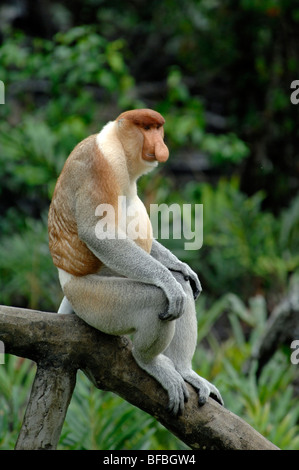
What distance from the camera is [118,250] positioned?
2143 mm

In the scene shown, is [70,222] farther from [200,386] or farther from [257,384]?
[257,384]

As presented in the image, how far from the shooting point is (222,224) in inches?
239

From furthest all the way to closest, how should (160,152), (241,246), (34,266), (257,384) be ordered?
1. (241,246)
2. (34,266)
3. (257,384)
4. (160,152)

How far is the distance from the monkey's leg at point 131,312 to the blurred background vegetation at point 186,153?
3.29 ft

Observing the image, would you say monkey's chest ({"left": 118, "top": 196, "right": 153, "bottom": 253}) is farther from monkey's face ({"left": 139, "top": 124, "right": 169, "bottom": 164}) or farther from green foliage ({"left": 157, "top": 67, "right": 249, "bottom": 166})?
green foliage ({"left": 157, "top": 67, "right": 249, "bottom": 166})

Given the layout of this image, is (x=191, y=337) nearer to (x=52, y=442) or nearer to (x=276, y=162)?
(x=52, y=442)

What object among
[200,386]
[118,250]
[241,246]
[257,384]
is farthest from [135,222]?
[241,246]

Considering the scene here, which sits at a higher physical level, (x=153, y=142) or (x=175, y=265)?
(x=153, y=142)

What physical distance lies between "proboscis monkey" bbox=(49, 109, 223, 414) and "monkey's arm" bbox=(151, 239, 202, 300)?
0.17m

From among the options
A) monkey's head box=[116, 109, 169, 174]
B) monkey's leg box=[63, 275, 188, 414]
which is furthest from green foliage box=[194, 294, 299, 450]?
monkey's head box=[116, 109, 169, 174]

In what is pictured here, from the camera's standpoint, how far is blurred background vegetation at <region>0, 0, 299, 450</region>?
385 cm

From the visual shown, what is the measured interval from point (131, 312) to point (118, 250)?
0.24 metres

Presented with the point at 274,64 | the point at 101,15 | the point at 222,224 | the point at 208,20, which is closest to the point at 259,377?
the point at 222,224

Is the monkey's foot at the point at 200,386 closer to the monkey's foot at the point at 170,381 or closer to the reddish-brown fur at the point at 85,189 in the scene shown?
the monkey's foot at the point at 170,381
